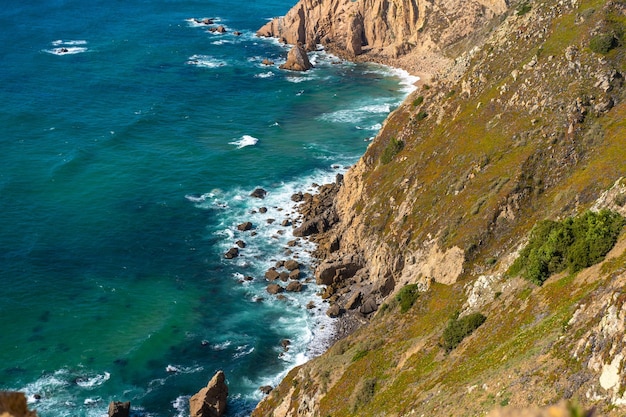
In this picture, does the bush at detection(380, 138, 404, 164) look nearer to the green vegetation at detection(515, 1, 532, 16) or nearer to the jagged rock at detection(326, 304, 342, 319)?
the jagged rock at detection(326, 304, 342, 319)

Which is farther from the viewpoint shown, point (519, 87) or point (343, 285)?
point (343, 285)

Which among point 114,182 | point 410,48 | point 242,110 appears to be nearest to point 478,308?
point 114,182

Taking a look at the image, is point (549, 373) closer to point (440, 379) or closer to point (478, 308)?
point (440, 379)

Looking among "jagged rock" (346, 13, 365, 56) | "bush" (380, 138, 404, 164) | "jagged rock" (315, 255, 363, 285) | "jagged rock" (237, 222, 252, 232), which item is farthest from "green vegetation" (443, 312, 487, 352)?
"jagged rock" (346, 13, 365, 56)

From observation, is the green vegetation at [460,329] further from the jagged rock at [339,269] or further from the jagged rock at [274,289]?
the jagged rock at [274,289]

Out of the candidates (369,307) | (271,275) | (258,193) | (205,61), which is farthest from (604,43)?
(205,61)

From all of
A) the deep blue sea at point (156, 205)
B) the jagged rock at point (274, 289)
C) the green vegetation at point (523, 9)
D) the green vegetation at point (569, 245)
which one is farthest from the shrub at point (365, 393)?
the green vegetation at point (523, 9)
